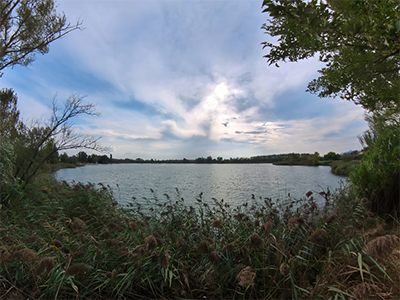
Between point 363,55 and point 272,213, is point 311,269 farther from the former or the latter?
point 363,55

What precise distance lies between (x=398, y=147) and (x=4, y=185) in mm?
9967

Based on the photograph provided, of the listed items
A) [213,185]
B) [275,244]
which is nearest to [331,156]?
[213,185]

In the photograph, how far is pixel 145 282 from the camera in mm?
2414

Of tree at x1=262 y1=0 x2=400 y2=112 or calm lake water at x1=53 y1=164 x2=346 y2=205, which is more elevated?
tree at x1=262 y1=0 x2=400 y2=112

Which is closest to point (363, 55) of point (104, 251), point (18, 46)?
point (104, 251)

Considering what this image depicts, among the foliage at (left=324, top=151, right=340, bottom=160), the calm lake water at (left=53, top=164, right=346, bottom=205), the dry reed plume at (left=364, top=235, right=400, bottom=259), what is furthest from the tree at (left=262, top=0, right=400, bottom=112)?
the foliage at (left=324, top=151, right=340, bottom=160)

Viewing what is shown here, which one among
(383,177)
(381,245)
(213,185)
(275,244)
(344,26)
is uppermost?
(344,26)

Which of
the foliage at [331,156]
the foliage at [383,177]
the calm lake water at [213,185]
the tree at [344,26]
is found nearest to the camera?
the tree at [344,26]

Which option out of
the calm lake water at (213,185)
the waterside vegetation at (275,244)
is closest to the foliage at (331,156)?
the calm lake water at (213,185)

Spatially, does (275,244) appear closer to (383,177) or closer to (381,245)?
(381,245)

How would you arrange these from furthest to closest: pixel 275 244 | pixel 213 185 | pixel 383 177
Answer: pixel 213 185 → pixel 383 177 → pixel 275 244

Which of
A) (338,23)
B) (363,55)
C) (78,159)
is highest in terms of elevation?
(363,55)

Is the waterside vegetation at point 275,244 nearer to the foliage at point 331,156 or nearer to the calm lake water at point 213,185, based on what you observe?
the calm lake water at point 213,185

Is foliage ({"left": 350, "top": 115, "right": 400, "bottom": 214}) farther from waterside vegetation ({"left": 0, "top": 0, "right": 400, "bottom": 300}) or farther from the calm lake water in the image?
the calm lake water
